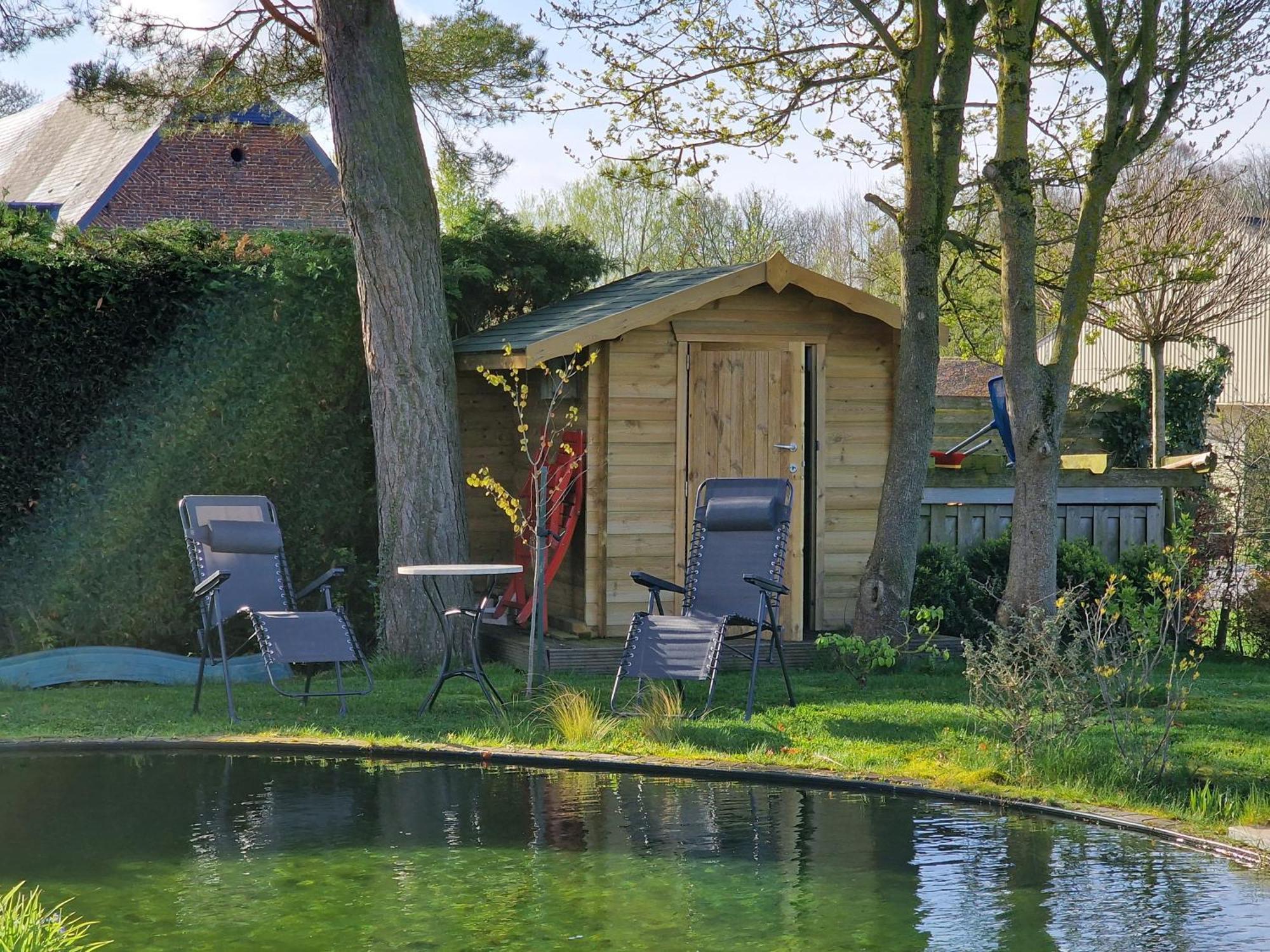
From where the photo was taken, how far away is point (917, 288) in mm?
9273

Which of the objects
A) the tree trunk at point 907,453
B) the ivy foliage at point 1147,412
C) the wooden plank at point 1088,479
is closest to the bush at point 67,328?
the tree trunk at point 907,453

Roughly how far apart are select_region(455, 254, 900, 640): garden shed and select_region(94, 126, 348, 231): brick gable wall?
17.9 metres

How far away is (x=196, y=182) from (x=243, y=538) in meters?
20.6

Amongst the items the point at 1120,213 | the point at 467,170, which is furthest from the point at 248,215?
the point at 1120,213

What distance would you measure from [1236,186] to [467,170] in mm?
14443

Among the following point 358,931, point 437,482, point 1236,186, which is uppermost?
point 1236,186

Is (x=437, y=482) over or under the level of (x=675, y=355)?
under

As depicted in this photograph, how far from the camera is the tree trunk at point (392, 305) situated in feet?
30.3

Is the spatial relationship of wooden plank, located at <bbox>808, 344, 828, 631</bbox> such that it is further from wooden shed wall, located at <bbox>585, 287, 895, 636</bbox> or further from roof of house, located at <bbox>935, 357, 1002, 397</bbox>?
roof of house, located at <bbox>935, 357, 1002, 397</bbox>

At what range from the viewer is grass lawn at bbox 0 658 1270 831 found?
584 centimetres

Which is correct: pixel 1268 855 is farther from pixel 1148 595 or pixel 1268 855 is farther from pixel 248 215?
pixel 248 215

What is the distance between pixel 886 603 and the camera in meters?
9.39

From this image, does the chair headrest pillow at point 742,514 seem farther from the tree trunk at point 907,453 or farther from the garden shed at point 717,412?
the tree trunk at point 907,453

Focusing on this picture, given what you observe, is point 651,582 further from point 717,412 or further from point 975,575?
point 975,575
